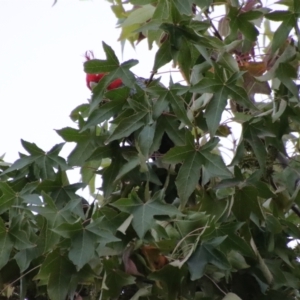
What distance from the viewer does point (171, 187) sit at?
1.05 meters

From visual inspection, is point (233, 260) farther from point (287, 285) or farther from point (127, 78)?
point (127, 78)

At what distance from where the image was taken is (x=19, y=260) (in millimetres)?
976

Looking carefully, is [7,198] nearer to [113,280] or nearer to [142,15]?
[113,280]

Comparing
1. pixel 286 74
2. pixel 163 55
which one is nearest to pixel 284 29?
pixel 286 74

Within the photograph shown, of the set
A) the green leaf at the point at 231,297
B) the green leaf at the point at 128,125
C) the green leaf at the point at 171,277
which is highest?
the green leaf at the point at 128,125

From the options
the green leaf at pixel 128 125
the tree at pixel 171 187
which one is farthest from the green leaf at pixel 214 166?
the green leaf at pixel 128 125

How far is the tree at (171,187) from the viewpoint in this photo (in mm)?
900

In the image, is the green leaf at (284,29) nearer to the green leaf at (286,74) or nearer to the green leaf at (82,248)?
the green leaf at (286,74)

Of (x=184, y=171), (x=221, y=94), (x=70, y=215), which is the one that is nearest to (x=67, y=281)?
(x=70, y=215)

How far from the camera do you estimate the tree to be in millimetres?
900

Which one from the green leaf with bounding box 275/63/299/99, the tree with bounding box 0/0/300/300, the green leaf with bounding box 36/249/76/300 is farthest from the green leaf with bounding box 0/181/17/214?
the green leaf with bounding box 275/63/299/99

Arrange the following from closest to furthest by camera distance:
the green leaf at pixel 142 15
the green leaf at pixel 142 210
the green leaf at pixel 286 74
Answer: the green leaf at pixel 142 210, the green leaf at pixel 286 74, the green leaf at pixel 142 15

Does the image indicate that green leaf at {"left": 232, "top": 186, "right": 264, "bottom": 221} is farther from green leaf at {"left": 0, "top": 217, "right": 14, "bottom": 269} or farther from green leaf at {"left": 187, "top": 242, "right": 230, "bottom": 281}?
green leaf at {"left": 0, "top": 217, "right": 14, "bottom": 269}

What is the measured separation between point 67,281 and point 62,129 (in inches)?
9.4
